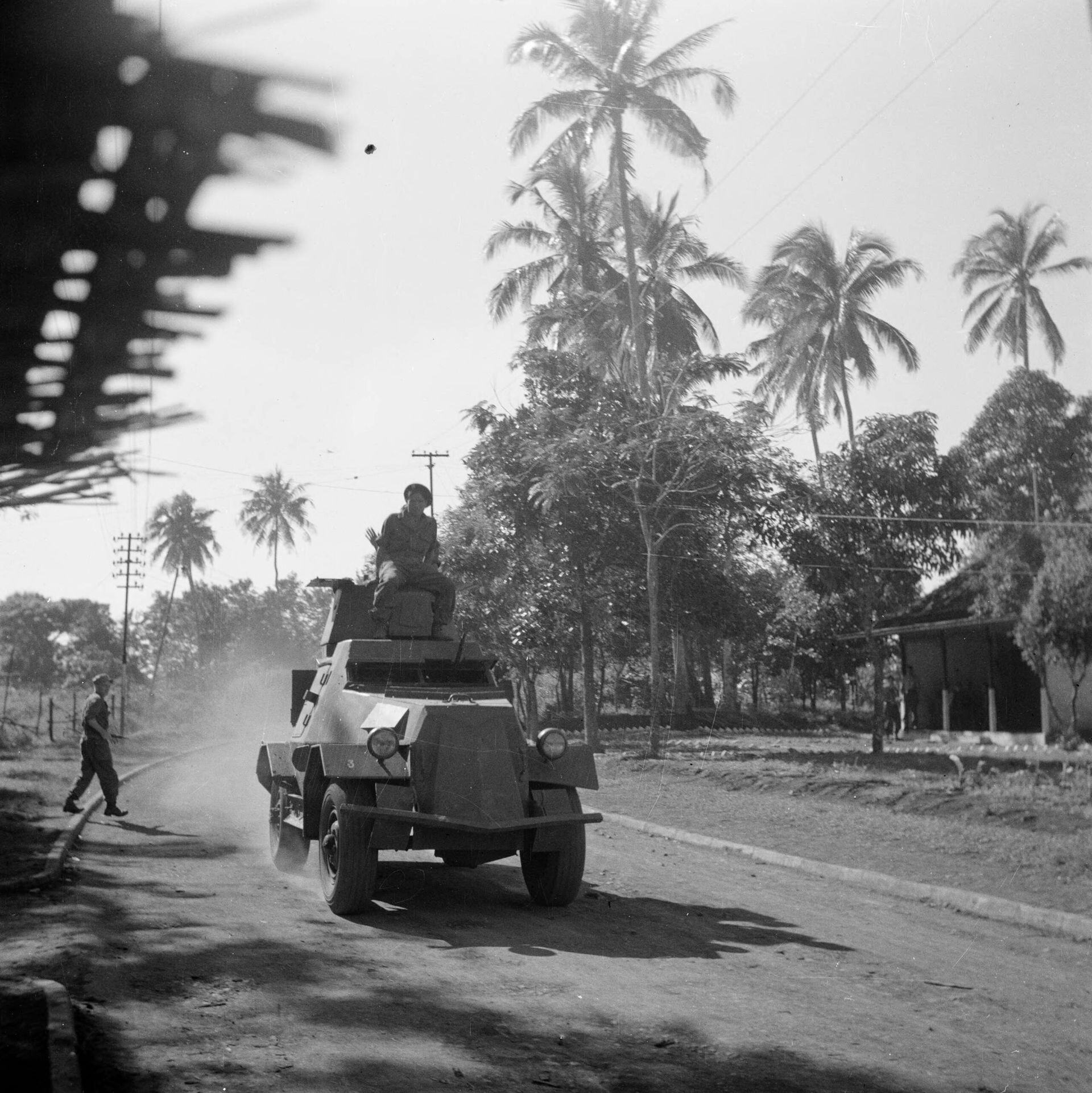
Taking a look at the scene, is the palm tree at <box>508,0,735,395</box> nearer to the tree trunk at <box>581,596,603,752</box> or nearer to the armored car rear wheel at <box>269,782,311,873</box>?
the tree trunk at <box>581,596,603,752</box>

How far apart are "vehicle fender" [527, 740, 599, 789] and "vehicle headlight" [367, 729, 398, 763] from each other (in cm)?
103

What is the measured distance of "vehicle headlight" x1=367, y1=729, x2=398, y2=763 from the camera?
24.8 ft

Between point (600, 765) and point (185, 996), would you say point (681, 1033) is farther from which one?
point (600, 765)

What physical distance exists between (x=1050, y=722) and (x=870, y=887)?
18.4 metres

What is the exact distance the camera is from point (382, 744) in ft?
24.9

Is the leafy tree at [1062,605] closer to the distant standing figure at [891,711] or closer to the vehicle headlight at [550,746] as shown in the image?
the distant standing figure at [891,711]

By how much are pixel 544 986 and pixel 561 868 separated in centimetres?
219

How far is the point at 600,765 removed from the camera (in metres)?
21.4

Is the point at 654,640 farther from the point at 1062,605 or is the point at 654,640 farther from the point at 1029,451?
the point at 1029,451

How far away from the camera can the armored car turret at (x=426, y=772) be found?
7.56 meters

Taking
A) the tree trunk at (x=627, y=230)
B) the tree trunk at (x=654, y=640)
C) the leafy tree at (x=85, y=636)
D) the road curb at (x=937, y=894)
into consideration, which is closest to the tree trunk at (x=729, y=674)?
the tree trunk at (x=627, y=230)

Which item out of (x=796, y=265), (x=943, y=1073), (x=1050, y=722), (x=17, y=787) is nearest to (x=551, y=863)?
(x=943, y=1073)

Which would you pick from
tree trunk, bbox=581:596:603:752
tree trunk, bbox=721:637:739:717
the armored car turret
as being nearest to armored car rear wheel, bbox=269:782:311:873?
the armored car turret

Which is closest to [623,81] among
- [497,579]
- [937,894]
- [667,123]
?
[667,123]
